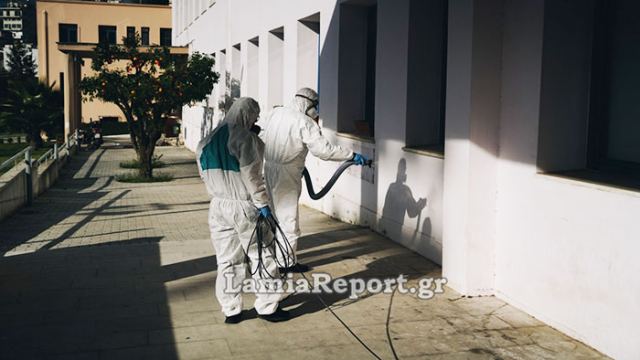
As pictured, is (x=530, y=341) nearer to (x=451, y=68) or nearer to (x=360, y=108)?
(x=451, y=68)

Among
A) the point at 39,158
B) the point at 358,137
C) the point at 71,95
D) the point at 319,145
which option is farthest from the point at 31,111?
the point at 319,145

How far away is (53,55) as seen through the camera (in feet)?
154

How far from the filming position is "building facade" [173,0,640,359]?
17.8 feet

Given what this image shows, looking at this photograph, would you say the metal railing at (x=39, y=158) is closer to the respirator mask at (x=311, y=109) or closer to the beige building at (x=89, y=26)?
the respirator mask at (x=311, y=109)

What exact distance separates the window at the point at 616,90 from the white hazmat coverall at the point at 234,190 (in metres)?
2.82

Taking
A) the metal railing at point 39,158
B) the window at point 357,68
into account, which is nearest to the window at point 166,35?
the metal railing at point 39,158

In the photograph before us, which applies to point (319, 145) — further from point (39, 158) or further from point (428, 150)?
point (39, 158)

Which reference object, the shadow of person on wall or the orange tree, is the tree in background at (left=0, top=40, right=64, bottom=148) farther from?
the shadow of person on wall

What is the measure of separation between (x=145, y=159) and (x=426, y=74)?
41.9 ft

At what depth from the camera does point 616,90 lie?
19.7 feet

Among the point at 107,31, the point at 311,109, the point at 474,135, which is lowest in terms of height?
the point at 474,135

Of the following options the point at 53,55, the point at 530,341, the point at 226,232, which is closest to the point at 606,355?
the point at 530,341

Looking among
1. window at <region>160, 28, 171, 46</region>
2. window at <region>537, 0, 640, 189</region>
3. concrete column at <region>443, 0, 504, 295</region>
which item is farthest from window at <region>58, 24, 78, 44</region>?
window at <region>537, 0, 640, 189</region>

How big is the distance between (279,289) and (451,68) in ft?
8.49
